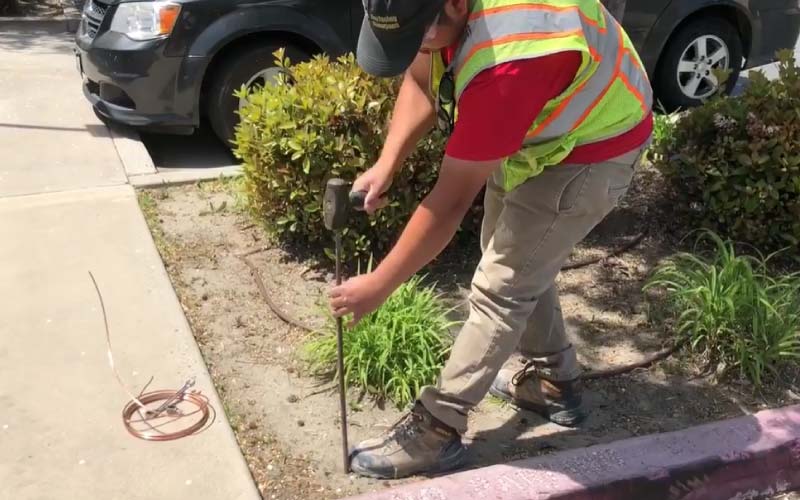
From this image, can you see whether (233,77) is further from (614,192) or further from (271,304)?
(614,192)

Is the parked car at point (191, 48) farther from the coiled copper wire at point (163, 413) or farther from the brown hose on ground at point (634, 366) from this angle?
the coiled copper wire at point (163, 413)

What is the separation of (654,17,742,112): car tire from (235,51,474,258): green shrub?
3458 mm

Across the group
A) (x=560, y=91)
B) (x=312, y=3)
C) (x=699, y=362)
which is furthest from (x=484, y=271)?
(x=312, y=3)

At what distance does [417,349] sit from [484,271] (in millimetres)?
698

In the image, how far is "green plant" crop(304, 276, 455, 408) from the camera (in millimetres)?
3307

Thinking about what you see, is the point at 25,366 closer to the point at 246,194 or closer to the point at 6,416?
the point at 6,416

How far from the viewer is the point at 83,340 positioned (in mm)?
3555

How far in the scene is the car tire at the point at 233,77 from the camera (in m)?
5.56

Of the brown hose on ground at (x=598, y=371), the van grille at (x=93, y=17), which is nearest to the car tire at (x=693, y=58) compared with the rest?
the brown hose on ground at (x=598, y=371)

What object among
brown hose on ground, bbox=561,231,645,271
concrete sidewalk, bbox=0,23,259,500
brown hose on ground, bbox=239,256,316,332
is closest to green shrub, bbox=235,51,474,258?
brown hose on ground, bbox=239,256,316,332

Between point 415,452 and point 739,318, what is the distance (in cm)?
153

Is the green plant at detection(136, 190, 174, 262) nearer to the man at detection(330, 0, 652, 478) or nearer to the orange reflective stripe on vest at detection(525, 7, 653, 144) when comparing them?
the man at detection(330, 0, 652, 478)

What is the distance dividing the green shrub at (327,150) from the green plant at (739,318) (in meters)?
1.27

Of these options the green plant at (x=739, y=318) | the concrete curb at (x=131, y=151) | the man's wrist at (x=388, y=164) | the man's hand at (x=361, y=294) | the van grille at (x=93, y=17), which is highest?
the man's wrist at (x=388, y=164)
